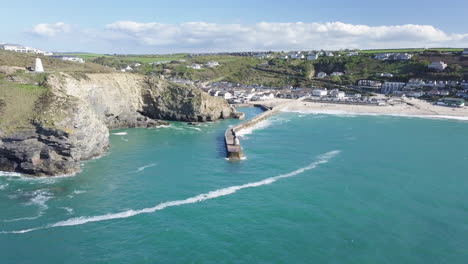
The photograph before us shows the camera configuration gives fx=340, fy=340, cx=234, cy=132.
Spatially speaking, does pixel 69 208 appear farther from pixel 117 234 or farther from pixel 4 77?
pixel 4 77

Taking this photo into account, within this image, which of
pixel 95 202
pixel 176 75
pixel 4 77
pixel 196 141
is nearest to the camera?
pixel 95 202

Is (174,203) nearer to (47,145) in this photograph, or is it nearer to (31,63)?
(47,145)

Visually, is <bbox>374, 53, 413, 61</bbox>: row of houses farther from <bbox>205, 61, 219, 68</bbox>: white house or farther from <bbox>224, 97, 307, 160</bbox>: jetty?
A: <bbox>205, 61, 219, 68</bbox>: white house

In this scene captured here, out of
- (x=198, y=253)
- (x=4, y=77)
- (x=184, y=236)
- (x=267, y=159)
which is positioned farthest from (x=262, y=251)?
(x=4, y=77)

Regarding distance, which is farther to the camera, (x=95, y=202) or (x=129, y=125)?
(x=129, y=125)

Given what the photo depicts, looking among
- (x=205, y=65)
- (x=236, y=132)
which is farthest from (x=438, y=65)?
(x=205, y=65)
